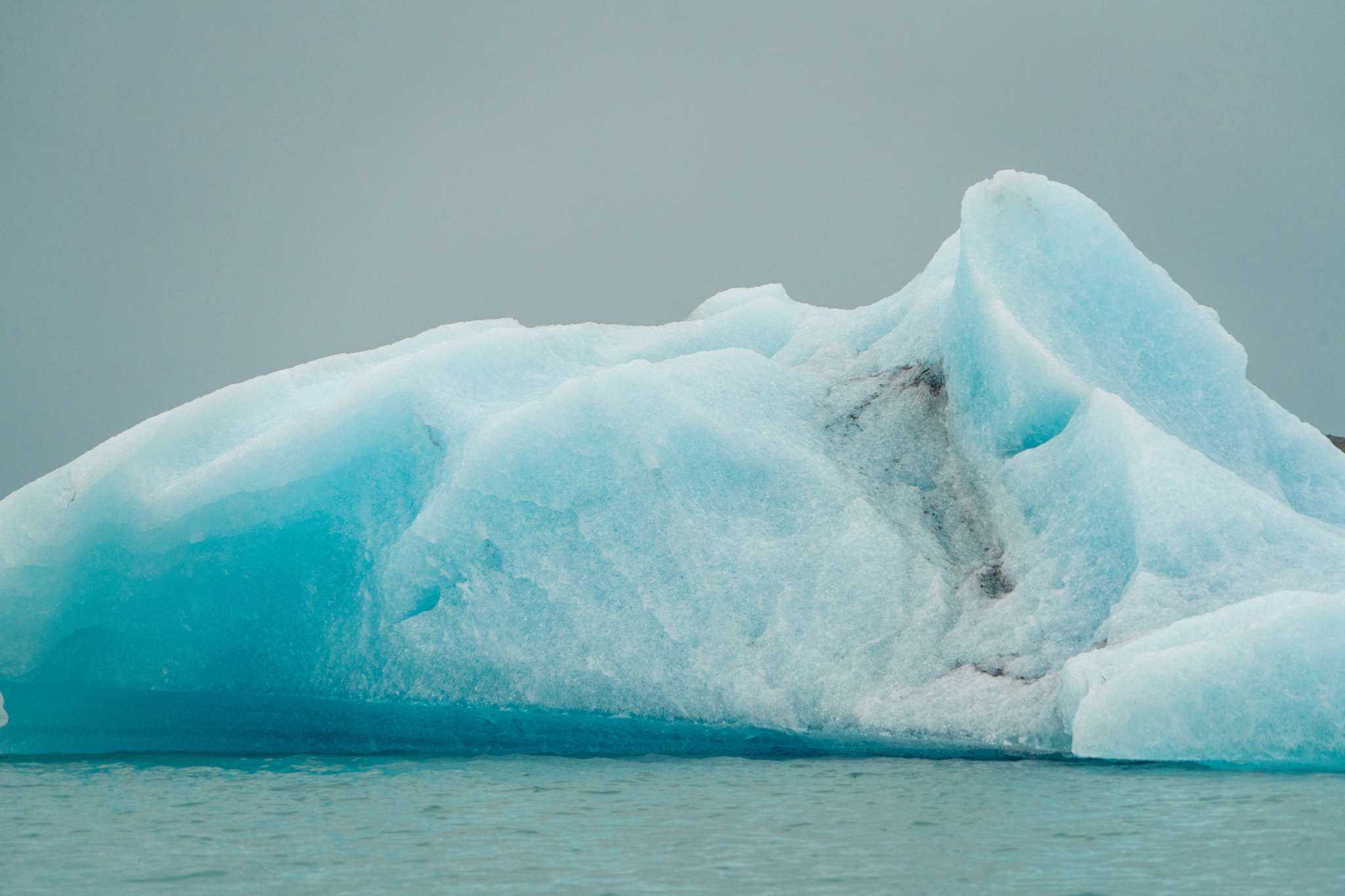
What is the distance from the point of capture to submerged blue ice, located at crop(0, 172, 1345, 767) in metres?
6.16

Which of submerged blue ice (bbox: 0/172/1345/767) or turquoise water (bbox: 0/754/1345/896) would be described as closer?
turquoise water (bbox: 0/754/1345/896)

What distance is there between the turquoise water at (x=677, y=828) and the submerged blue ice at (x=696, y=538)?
0.89 metres

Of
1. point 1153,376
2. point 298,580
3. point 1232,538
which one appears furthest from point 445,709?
point 1153,376

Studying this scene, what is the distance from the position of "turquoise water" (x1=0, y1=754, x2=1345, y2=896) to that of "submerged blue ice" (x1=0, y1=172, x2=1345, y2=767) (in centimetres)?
89

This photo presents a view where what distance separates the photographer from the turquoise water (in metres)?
3.28

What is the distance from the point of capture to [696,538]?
701cm

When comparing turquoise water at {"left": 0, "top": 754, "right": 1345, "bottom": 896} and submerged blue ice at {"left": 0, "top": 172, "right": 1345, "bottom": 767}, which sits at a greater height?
submerged blue ice at {"left": 0, "top": 172, "right": 1345, "bottom": 767}

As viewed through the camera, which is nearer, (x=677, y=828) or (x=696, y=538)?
(x=677, y=828)

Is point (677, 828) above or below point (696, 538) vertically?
below

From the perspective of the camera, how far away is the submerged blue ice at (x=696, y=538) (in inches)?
243

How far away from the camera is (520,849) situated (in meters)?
3.69

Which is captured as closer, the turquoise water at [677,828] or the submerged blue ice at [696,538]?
the turquoise water at [677,828]

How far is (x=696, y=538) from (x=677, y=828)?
3179 mm

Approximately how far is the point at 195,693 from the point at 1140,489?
6.46m
